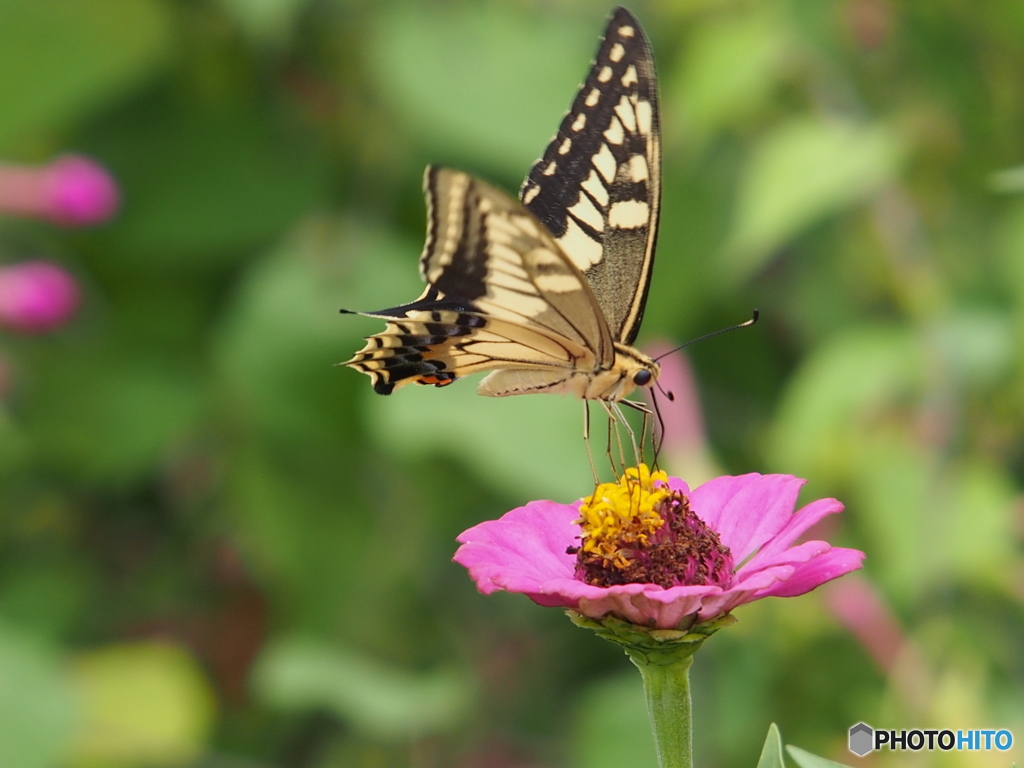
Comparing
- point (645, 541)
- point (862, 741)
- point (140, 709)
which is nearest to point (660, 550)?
point (645, 541)

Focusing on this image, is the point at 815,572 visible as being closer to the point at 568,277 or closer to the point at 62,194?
the point at 568,277

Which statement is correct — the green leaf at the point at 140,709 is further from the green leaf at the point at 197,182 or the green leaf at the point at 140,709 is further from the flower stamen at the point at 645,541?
the flower stamen at the point at 645,541

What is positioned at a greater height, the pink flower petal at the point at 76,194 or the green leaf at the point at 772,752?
the pink flower petal at the point at 76,194

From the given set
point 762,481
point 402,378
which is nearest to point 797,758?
point 762,481

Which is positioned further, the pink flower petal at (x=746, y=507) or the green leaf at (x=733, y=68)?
the green leaf at (x=733, y=68)

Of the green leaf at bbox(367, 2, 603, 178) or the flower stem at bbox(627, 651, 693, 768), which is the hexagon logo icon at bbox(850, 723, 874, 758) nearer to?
the flower stem at bbox(627, 651, 693, 768)

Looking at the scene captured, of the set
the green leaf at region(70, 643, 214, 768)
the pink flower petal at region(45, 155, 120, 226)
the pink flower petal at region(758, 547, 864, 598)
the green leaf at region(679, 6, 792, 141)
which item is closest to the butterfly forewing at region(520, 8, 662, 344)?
the pink flower petal at region(758, 547, 864, 598)

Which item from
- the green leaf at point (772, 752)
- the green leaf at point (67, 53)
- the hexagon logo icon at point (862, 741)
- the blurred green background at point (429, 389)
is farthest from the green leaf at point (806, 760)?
the green leaf at point (67, 53)
